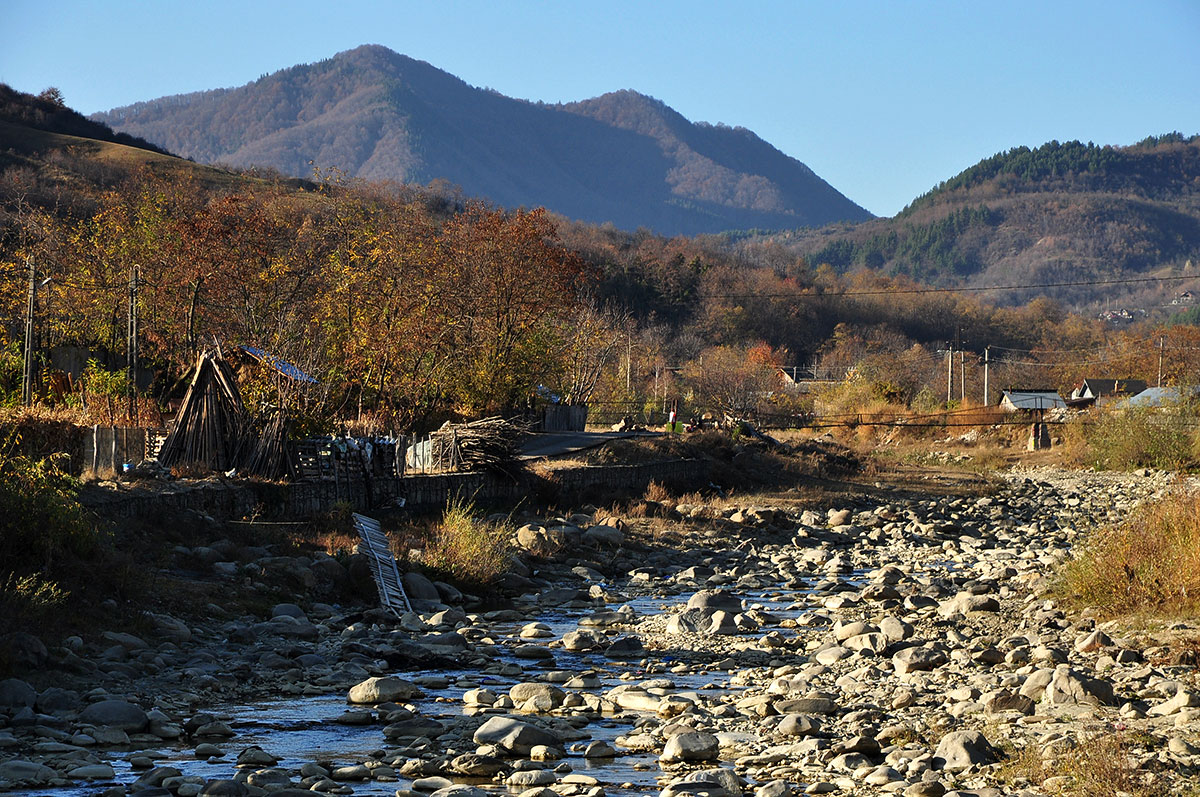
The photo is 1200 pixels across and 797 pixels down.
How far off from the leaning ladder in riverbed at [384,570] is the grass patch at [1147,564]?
790 centimetres

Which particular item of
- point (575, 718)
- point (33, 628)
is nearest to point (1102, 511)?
point (575, 718)

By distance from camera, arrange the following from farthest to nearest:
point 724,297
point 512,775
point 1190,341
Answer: point 724,297, point 1190,341, point 512,775

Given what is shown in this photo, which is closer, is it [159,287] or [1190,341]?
[159,287]

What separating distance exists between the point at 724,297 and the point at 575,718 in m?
98.5

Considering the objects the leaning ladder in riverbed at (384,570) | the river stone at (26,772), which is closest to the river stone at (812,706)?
the river stone at (26,772)

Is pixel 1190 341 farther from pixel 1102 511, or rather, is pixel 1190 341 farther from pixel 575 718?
pixel 575 718

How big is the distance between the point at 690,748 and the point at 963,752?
186 centimetres

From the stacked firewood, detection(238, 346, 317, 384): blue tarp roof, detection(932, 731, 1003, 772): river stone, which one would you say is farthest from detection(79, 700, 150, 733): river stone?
the stacked firewood

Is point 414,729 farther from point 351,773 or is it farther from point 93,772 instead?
point 93,772

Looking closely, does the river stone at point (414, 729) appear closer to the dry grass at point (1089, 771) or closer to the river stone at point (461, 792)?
the river stone at point (461, 792)

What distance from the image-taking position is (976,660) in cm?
1060

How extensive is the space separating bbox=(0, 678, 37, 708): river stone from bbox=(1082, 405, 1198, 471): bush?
142 feet

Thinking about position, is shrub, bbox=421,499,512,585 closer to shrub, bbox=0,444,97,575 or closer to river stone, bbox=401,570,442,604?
river stone, bbox=401,570,442,604

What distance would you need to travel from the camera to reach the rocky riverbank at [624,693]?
24.2ft
